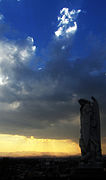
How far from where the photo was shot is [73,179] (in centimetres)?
1338

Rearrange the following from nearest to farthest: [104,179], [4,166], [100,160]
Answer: [104,179]
[100,160]
[4,166]

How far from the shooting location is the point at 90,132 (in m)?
15.3

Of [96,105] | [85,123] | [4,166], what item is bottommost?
[4,166]

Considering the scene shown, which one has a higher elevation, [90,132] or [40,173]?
[90,132]

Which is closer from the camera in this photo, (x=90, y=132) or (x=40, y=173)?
(x=90, y=132)

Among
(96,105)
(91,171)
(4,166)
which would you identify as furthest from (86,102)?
(4,166)

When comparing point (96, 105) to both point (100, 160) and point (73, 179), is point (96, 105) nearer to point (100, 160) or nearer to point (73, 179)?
point (100, 160)

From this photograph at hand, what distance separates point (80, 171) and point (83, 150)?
6.26 feet

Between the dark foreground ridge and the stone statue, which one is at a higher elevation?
the stone statue

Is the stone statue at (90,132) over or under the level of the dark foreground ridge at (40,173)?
over

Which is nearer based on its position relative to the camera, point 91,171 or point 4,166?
point 91,171

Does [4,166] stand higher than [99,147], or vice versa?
[99,147]

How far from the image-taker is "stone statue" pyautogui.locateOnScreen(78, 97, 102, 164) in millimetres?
14664

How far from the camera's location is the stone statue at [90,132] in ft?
48.1
